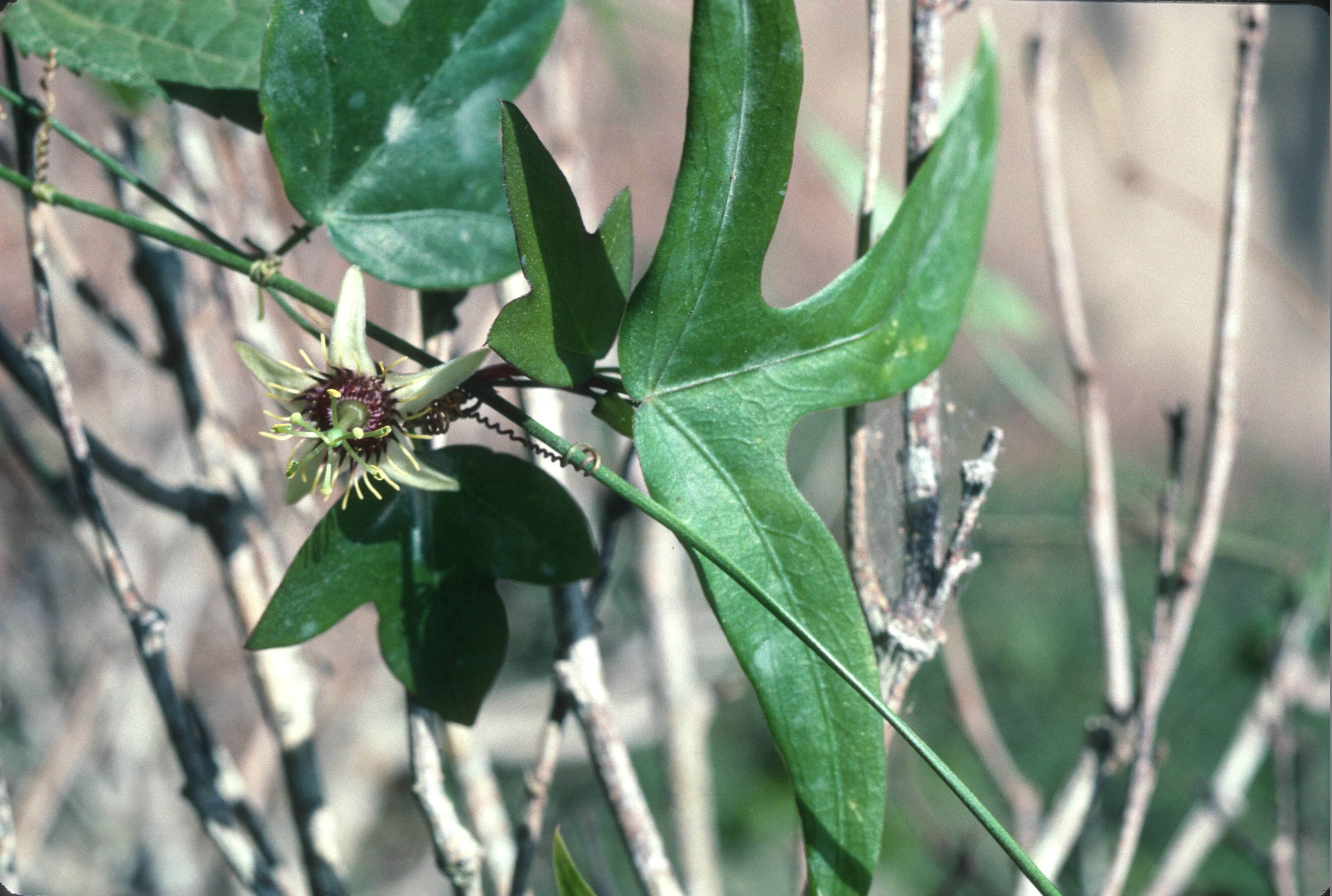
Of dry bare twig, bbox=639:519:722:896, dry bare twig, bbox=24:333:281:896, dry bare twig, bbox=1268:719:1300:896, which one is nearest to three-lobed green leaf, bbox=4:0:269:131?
dry bare twig, bbox=24:333:281:896

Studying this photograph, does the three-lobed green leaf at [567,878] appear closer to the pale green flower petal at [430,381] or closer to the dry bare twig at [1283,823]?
the pale green flower petal at [430,381]

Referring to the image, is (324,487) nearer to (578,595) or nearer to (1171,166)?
(578,595)

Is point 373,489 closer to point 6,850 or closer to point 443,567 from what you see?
point 443,567

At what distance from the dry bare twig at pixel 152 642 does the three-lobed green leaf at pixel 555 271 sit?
8.9 inches

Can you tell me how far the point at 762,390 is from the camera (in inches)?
10.7

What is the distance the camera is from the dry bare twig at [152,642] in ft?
1.21

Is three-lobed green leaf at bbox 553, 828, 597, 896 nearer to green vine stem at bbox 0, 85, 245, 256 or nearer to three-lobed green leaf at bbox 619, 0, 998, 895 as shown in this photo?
three-lobed green leaf at bbox 619, 0, 998, 895

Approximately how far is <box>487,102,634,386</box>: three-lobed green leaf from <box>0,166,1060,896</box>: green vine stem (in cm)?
2

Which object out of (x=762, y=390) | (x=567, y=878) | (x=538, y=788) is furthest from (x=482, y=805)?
(x=762, y=390)

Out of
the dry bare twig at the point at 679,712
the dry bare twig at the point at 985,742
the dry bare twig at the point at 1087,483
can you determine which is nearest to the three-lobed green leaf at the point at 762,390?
the dry bare twig at the point at 1087,483

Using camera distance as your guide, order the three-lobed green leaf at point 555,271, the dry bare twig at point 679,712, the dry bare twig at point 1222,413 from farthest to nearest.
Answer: the dry bare twig at point 679,712 < the dry bare twig at point 1222,413 < the three-lobed green leaf at point 555,271

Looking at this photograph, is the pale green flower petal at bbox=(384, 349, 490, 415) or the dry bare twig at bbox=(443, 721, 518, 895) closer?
the pale green flower petal at bbox=(384, 349, 490, 415)

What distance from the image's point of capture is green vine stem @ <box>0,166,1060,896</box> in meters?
0.23

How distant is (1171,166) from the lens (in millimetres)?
2312
